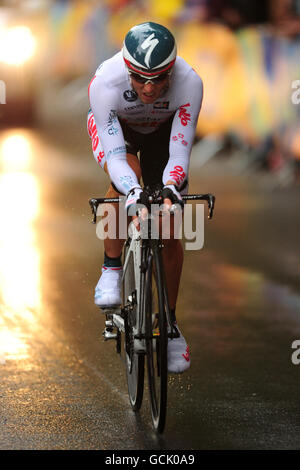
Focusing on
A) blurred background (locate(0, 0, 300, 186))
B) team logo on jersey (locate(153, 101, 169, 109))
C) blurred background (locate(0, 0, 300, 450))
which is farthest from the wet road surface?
team logo on jersey (locate(153, 101, 169, 109))

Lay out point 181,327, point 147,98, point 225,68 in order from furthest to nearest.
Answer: point 225,68 → point 181,327 → point 147,98

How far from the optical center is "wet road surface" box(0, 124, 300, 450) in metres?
6.18

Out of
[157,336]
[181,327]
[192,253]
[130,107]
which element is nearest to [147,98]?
[130,107]

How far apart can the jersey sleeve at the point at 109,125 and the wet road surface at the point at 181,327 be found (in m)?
1.39

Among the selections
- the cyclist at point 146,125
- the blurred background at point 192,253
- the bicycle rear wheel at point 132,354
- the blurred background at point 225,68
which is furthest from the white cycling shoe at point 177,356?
the blurred background at point 225,68

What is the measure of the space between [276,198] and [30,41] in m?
8.17

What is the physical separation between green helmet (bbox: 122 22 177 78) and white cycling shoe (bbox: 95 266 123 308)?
4.39ft

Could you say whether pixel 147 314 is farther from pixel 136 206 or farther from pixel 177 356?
pixel 136 206

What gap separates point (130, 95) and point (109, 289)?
3.75 feet

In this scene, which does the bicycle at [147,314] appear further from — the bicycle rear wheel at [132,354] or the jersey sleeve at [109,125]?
the jersey sleeve at [109,125]

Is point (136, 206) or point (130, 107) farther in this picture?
point (130, 107)

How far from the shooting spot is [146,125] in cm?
648

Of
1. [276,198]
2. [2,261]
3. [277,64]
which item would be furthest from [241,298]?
[277,64]

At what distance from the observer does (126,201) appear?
594cm
